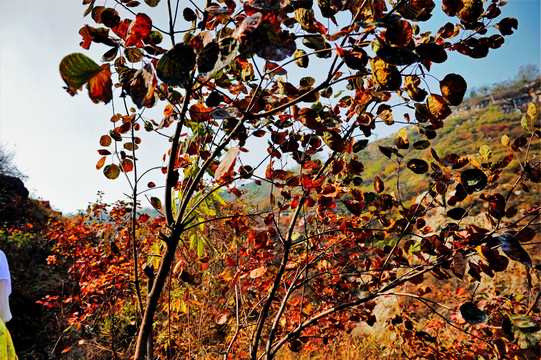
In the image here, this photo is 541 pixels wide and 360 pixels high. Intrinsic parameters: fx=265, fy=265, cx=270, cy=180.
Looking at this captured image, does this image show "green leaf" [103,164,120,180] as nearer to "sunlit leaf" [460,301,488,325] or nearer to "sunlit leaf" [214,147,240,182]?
"sunlit leaf" [214,147,240,182]

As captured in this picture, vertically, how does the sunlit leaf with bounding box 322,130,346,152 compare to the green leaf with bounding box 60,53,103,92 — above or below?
above

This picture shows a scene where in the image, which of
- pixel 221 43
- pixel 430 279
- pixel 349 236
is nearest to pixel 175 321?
pixel 349 236

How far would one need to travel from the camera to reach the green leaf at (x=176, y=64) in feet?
1.45

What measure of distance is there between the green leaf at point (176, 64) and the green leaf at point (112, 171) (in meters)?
0.71

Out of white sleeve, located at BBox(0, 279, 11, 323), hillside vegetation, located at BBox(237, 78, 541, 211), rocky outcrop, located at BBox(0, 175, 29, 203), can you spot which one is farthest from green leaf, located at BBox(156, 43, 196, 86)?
hillside vegetation, located at BBox(237, 78, 541, 211)

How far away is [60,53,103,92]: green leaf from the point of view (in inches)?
15.4

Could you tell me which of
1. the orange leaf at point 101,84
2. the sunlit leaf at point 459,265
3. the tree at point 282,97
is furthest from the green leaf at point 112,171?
the sunlit leaf at point 459,265

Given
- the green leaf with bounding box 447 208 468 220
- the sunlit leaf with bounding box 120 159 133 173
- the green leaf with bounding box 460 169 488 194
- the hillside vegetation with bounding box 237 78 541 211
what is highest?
the hillside vegetation with bounding box 237 78 541 211

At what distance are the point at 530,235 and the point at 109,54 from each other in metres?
1.51

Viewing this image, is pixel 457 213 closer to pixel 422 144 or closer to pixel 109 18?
pixel 422 144

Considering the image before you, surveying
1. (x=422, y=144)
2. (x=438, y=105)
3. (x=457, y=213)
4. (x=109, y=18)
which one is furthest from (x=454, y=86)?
(x=109, y=18)

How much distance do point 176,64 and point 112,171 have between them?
0.73 metres

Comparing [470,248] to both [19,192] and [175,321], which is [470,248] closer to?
[175,321]

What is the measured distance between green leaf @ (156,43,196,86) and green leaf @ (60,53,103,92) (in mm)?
97
